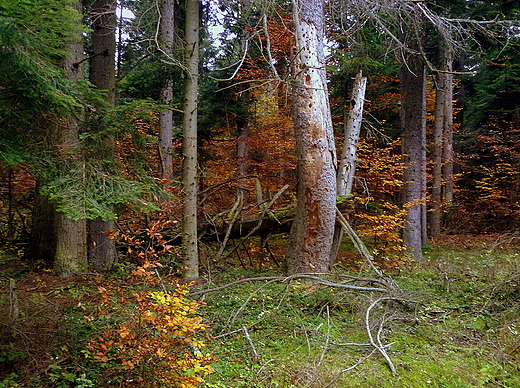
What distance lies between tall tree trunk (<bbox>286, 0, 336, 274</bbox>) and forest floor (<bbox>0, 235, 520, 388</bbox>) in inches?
27.7

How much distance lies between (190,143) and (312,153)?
7.28 ft

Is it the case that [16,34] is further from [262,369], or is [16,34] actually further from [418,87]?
[418,87]

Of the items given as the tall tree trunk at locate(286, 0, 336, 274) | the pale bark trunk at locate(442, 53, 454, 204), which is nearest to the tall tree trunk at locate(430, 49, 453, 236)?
the pale bark trunk at locate(442, 53, 454, 204)

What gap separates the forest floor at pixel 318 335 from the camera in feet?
11.1

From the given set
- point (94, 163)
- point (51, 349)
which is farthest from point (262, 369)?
point (94, 163)

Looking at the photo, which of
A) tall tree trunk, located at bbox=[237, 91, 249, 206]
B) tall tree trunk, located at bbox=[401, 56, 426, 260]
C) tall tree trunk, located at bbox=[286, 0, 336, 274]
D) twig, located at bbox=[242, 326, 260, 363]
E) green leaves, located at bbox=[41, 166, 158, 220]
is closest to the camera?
green leaves, located at bbox=[41, 166, 158, 220]

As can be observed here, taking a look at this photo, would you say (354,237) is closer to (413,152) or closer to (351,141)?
(351,141)

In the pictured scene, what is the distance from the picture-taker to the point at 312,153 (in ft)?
20.2

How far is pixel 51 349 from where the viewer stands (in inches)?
138

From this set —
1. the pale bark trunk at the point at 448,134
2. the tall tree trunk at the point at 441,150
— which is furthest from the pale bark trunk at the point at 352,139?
the pale bark trunk at the point at 448,134

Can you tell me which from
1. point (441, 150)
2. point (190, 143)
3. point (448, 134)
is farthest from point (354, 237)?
point (448, 134)

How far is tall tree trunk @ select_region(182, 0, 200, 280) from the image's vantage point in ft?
21.3

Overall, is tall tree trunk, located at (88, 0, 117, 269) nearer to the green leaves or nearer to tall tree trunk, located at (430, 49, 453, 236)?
the green leaves

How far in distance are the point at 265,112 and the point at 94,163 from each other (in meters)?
11.3
